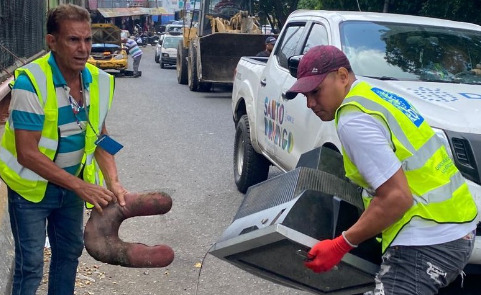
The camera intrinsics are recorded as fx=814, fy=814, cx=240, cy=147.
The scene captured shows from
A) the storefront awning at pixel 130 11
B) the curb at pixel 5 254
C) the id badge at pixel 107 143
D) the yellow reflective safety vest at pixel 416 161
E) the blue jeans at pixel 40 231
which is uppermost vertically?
the yellow reflective safety vest at pixel 416 161

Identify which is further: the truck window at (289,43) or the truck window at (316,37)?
the truck window at (289,43)

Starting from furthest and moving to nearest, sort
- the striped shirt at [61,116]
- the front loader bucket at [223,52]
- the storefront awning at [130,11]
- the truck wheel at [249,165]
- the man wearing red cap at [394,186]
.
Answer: the storefront awning at [130,11]
the front loader bucket at [223,52]
the truck wheel at [249,165]
the striped shirt at [61,116]
the man wearing red cap at [394,186]

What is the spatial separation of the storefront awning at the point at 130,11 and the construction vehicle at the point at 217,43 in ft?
122

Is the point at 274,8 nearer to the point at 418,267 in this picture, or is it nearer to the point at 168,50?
the point at 168,50

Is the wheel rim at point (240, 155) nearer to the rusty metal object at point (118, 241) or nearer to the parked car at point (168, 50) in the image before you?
the rusty metal object at point (118, 241)

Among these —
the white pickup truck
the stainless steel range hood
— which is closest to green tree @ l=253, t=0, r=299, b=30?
the white pickup truck

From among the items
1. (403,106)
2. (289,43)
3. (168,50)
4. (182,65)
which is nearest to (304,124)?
(289,43)

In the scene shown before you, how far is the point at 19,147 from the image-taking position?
3840 mm

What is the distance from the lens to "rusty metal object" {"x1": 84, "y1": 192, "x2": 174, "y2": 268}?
156 inches

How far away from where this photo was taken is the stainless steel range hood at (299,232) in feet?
10.5

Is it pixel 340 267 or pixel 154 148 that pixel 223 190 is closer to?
pixel 154 148

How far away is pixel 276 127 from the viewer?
280 inches

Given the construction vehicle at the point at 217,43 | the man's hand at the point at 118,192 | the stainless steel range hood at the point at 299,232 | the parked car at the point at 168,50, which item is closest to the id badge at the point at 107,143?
the man's hand at the point at 118,192

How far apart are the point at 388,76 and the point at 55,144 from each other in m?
3.01
